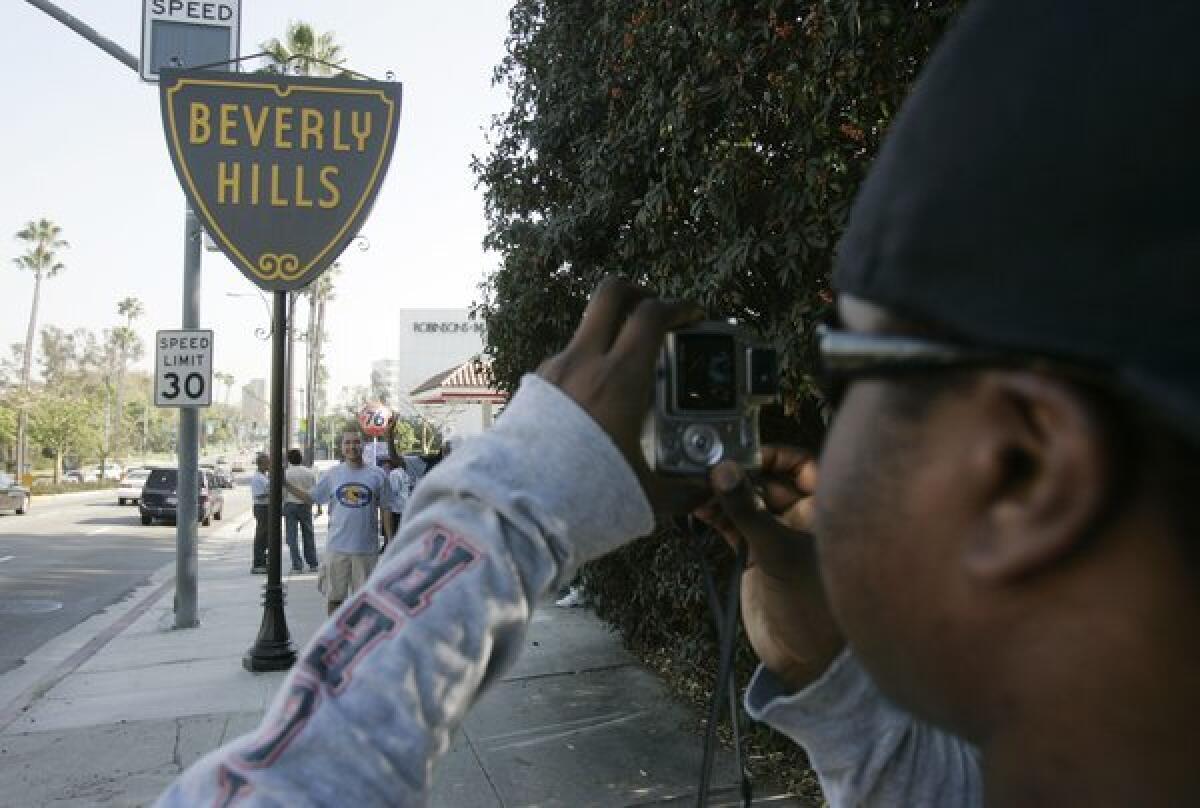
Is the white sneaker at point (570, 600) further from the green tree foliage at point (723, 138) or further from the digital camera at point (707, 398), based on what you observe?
the digital camera at point (707, 398)

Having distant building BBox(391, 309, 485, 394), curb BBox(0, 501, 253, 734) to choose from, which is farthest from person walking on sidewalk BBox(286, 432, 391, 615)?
distant building BBox(391, 309, 485, 394)

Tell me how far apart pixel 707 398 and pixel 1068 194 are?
0.43 meters

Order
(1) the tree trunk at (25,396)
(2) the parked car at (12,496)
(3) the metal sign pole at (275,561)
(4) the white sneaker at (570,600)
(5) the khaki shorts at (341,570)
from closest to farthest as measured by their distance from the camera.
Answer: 1. (3) the metal sign pole at (275,561)
2. (5) the khaki shorts at (341,570)
3. (4) the white sneaker at (570,600)
4. (2) the parked car at (12,496)
5. (1) the tree trunk at (25,396)

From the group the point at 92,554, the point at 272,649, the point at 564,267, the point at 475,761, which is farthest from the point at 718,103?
the point at 92,554

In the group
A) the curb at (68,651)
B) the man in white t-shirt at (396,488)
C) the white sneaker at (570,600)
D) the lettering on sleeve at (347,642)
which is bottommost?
the curb at (68,651)

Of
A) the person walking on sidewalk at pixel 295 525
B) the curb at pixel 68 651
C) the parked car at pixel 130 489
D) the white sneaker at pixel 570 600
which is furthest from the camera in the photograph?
the parked car at pixel 130 489

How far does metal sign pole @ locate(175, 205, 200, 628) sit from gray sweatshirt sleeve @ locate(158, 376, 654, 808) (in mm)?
9564

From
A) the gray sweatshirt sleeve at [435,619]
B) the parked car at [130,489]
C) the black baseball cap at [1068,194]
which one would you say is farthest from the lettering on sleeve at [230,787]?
the parked car at [130,489]

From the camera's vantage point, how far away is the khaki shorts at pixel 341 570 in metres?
7.81

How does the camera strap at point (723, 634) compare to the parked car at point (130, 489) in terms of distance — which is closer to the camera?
the camera strap at point (723, 634)

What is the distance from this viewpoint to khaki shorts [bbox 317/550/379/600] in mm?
7812

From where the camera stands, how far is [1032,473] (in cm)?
49

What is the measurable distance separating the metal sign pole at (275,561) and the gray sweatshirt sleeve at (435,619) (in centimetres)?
703

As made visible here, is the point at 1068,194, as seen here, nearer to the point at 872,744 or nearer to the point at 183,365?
the point at 872,744
